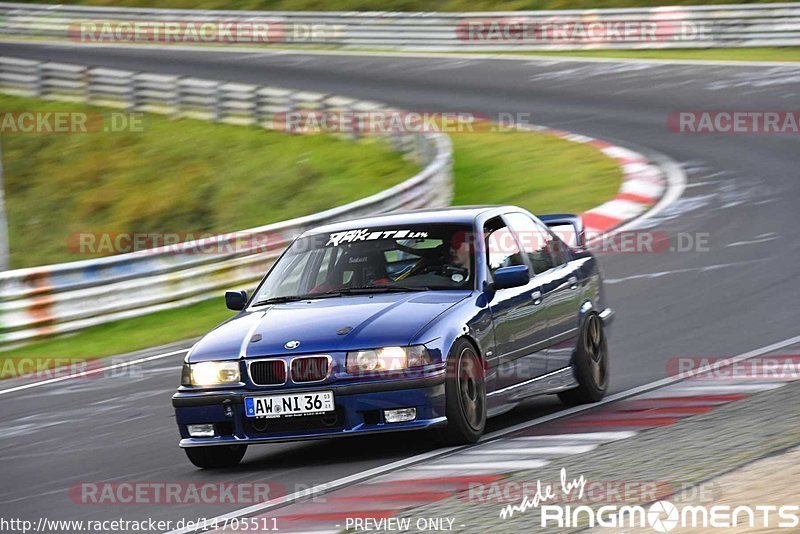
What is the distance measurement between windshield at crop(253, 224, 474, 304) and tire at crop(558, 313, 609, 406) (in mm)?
1252

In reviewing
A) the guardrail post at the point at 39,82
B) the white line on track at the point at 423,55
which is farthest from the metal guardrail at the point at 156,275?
the guardrail post at the point at 39,82

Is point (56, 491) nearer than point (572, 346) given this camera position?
Yes

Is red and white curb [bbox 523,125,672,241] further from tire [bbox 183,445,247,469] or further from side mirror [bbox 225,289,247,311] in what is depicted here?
tire [bbox 183,445,247,469]

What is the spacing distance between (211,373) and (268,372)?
347mm

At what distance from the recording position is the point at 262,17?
42.9 meters

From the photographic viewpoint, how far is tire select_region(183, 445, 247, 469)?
26.2ft

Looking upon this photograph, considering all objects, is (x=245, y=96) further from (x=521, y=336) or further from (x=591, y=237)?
(x=521, y=336)

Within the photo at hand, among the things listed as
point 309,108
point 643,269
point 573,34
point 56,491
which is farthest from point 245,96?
point 56,491

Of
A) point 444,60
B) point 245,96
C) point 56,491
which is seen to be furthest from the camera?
point 444,60

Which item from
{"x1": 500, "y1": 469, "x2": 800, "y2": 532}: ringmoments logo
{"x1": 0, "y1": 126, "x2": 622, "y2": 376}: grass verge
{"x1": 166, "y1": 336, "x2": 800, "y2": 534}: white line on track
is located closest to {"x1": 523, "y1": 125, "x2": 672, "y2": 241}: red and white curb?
{"x1": 0, "y1": 126, "x2": 622, "y2": 376}: grass verge

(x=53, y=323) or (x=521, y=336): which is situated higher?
(x=521, y=336)

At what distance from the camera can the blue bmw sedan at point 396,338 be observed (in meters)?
7.56

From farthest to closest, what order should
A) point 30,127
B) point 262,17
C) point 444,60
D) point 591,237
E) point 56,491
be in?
1. point 262,17
2. point 444,60
3. point 30,127
4. point 591,237
5. point 56,491

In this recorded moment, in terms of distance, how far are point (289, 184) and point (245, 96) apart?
5.96 metres
